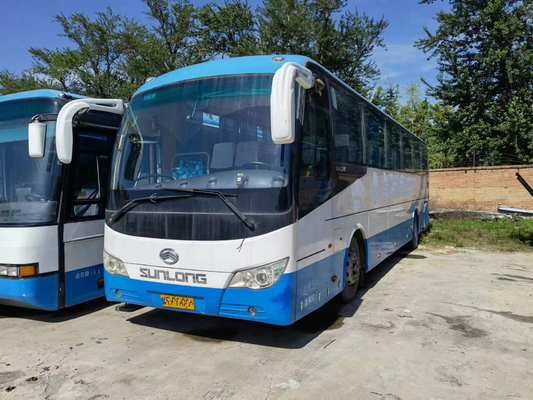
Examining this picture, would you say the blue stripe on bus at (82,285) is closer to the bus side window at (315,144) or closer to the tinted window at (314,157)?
the tinted window at (314,157)

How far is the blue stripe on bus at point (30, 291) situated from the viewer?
504 cm

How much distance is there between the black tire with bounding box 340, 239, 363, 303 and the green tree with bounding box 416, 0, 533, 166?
20.8 m

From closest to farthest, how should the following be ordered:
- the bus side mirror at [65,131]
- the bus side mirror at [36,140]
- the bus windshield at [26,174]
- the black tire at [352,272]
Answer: the bus side mirror at [65,131], the bus side mirror at [36,140], the bus windshield at [26,174], the black tire at [352,272]

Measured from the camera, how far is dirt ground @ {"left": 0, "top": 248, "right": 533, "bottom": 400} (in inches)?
146

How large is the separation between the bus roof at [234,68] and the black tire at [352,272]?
2857mm

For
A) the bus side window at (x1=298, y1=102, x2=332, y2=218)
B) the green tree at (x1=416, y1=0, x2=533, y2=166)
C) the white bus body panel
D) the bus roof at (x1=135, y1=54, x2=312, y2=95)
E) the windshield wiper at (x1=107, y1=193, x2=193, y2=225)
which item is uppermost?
the green tree at (x1=416, y1=0, x2=533, y2=166)

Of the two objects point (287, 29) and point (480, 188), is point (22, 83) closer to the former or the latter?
point (287, 29)

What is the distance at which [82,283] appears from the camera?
573 centimetres

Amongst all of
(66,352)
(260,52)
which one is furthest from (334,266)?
(260,52)

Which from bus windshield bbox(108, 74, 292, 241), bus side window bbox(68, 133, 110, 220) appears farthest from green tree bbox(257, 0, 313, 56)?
bus windshield bbox(108, 74, 292, 241)

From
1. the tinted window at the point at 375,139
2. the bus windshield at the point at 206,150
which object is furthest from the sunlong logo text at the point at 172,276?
the tinted window at the point at 375,139

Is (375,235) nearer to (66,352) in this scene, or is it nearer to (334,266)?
(334,266)

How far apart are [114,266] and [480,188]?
2246 cm

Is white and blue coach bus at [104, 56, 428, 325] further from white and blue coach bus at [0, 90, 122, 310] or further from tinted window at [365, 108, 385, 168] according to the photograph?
tinted window at [365, 108, 385, 168]
